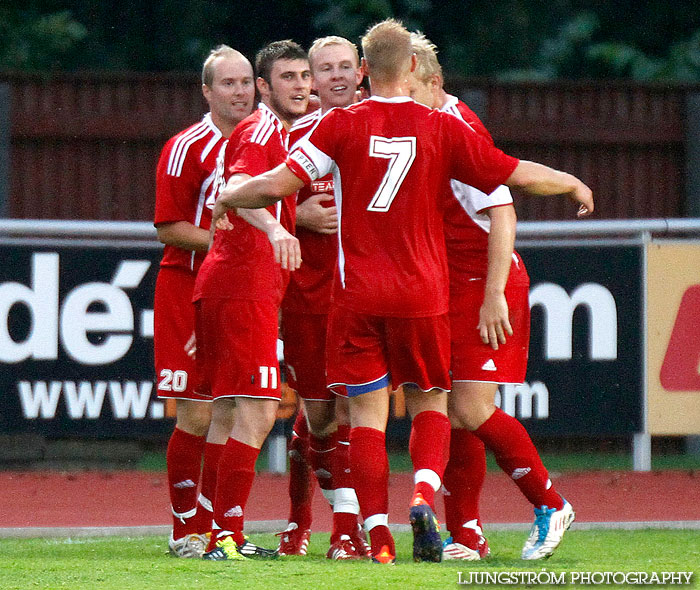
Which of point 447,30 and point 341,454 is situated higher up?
point 447,30

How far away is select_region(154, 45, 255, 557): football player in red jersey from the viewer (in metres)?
6.70

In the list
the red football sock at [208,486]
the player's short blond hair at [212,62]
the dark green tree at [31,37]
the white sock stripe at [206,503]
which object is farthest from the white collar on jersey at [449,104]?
the dark green tree at [31,37]

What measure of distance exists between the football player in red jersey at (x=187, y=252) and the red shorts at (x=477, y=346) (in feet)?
3.91

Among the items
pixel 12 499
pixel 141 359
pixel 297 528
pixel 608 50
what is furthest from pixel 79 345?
pixel 608 50

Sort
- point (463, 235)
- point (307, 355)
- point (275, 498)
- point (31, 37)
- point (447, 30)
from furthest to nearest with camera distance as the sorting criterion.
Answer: point (447, 30), point (31, 37), point (275, 498), point (307, 355), point (463, 235)

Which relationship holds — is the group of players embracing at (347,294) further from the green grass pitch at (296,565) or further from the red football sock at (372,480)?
the green grass pitch at (296,565)

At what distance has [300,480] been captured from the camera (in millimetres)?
6824

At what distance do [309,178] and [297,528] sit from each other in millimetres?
1805

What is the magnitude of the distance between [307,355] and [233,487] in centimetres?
85

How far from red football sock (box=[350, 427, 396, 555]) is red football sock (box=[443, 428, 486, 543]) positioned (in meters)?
0.76

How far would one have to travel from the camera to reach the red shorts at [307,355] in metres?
6.67

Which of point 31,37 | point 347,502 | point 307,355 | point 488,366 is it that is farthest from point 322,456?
point 31,37

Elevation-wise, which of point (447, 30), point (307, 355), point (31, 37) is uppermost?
point (447, 30)

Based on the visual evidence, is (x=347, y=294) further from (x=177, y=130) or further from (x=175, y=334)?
(x=177, y=130)
